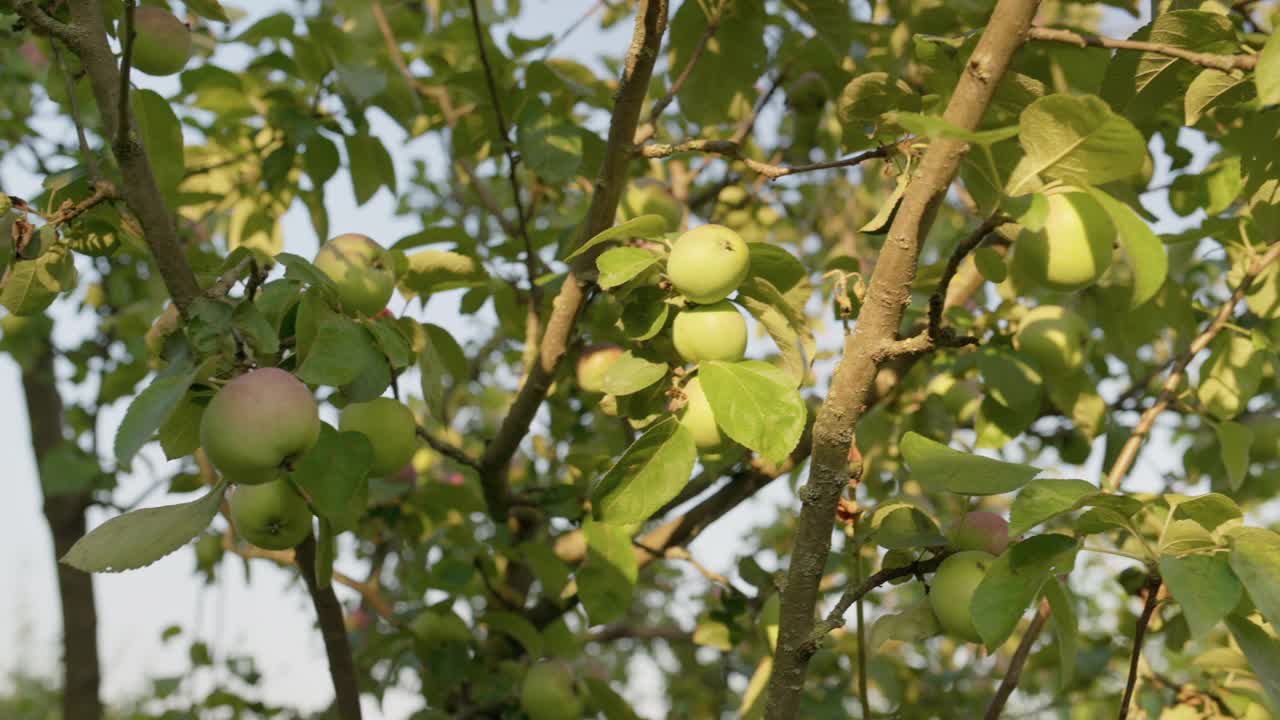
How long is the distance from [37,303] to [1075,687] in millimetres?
2442

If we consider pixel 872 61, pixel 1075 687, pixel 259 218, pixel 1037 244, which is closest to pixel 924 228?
pixel 1037 244

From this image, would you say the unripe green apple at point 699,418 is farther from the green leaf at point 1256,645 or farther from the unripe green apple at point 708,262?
the green leaf at point 1256,645

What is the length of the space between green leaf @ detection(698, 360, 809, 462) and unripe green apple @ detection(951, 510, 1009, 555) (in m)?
0.27

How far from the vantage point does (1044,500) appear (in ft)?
3.10

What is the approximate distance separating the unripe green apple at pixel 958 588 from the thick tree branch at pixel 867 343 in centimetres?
18

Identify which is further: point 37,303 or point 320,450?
point 37,303

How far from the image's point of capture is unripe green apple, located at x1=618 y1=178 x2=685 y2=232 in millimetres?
1904

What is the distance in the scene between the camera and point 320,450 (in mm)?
1156

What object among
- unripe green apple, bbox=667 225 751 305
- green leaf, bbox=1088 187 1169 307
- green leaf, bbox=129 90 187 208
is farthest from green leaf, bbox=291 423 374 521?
green leaf, bbox=1088 187 1169 307

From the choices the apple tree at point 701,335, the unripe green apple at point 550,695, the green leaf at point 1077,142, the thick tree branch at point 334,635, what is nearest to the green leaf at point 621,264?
the apple tree at point 701,335

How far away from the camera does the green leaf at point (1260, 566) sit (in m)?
0.88

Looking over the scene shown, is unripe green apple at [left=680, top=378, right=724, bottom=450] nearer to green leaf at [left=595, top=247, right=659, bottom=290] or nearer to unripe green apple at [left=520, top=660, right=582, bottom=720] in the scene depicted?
green leaf at [left=595, top=247, right=659, bottom=290]

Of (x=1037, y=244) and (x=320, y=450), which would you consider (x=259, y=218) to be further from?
(x=1037, y=244)

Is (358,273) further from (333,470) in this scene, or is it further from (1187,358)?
(1187,358)
